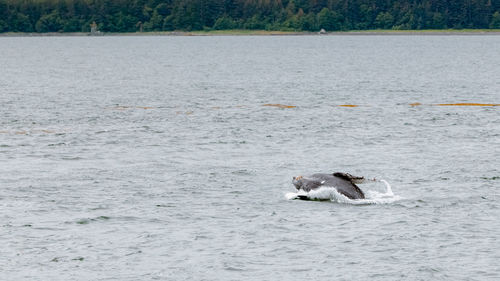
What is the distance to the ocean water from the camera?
93.4ft

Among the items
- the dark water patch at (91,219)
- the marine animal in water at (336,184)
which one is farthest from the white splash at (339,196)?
the dark water patch at (91,219)

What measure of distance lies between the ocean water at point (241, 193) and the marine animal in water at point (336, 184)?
1.85 feet

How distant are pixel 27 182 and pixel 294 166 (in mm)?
13875

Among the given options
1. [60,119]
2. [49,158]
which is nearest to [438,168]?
[49,158]

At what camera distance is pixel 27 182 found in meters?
41.5

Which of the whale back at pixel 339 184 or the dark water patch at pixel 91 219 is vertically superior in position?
the whale back at pixel 339 184

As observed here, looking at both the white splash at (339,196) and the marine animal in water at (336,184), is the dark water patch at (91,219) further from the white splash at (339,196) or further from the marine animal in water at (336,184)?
the marine animal in water at (336,184)

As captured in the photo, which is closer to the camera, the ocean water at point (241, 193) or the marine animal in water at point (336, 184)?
the ocean water at point (241, 193)

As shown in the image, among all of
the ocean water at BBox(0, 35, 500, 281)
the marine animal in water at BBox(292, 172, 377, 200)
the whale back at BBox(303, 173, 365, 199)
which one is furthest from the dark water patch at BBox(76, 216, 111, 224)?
the whale back at BBox(303, 173, 365, 199)

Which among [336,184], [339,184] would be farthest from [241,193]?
[339,184]

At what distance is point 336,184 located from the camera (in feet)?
122

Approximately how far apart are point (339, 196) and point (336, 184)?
2.22 feet

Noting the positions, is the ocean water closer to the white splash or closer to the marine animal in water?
the white splash

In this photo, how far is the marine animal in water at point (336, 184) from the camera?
121 feet
